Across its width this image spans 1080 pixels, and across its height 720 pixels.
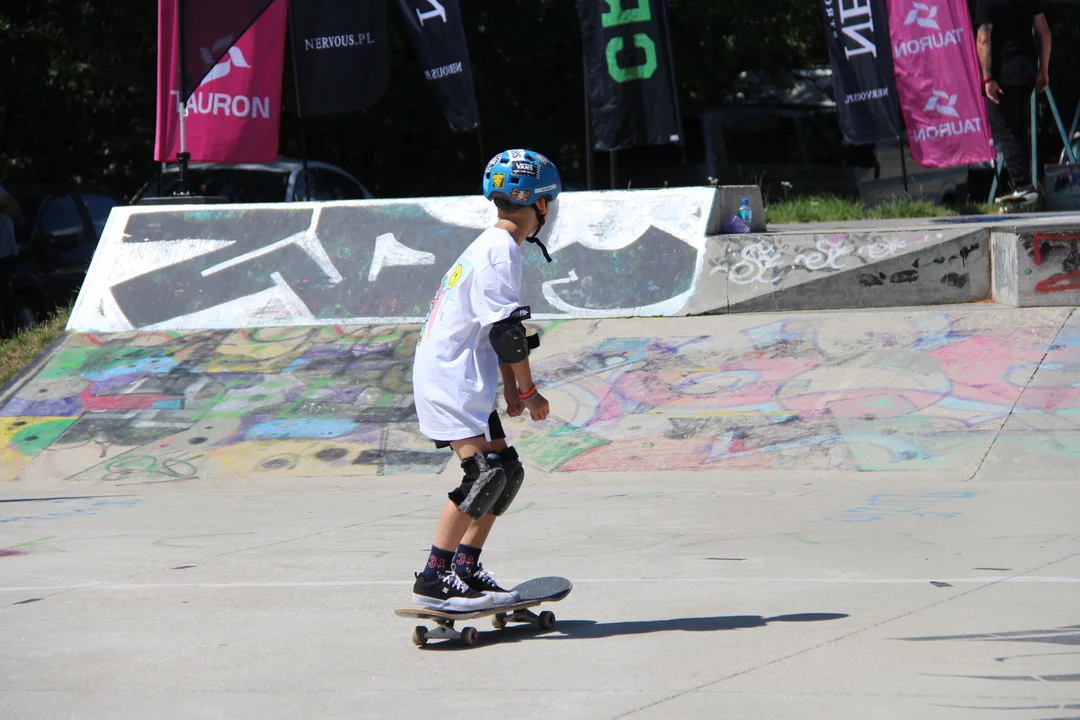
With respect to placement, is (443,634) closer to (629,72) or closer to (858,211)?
(629,72)

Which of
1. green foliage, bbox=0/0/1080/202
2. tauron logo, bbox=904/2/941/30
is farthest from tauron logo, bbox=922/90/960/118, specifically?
green foliage, bbox=0/0/1080/202

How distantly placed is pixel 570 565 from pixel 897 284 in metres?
5.27

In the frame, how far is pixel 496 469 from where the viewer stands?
4547 mm

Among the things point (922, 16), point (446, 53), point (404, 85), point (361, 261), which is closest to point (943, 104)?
point (922, 16)

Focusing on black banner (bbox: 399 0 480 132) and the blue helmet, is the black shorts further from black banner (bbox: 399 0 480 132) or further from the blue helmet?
black banner (bbox: 399 0 480 132)

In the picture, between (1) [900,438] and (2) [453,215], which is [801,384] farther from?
(2) [453,215]

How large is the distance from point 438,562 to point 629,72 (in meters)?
9.49

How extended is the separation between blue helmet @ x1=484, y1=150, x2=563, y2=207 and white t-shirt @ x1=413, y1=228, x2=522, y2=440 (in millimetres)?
147

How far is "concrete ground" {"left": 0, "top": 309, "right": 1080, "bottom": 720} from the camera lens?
3865 millimetres

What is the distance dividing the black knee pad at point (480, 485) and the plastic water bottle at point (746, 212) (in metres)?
6.98

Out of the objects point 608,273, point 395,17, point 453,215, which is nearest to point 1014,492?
point 608,273

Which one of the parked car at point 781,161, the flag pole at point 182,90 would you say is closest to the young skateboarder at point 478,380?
the flag pole at point 182,90

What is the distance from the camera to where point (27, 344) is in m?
11.2

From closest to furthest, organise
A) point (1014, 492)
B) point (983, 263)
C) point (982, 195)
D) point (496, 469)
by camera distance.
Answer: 1. point (496, 469)
2. point (1014, 492)
3. point (983, 263)
4. point (982, 195)
